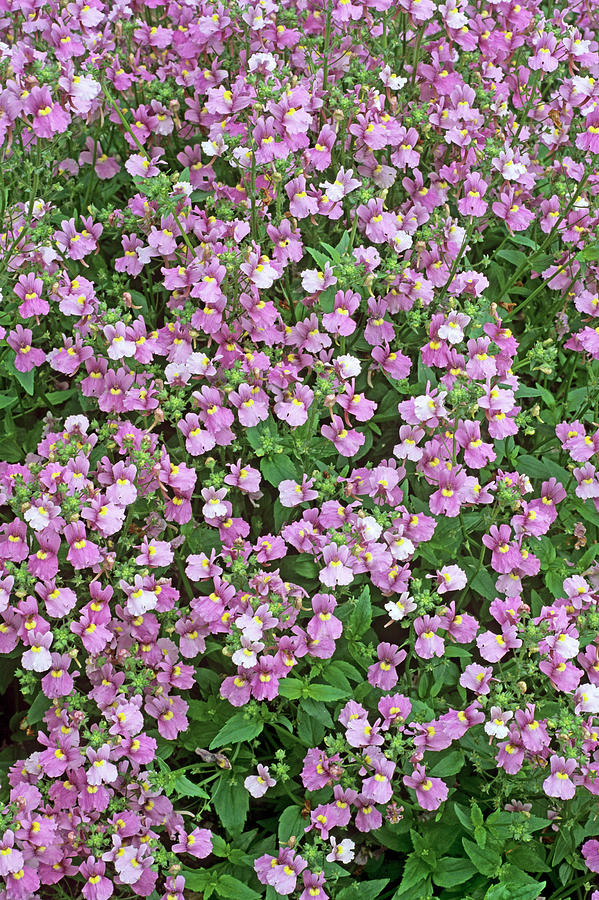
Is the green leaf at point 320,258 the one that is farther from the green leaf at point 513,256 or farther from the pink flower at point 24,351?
the pink flower at point 24,351

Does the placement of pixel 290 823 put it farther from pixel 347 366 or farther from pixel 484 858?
pixel 347 366

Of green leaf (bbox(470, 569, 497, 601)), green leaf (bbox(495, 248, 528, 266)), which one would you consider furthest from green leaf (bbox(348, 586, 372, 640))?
green leaf (bbox(495, 248, 528, 266))

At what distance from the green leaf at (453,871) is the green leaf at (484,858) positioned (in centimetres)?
4

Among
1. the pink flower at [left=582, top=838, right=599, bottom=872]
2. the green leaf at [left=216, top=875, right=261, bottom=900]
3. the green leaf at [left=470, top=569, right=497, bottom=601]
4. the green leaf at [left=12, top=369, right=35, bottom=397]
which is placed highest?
the green leaf at [left=12, top=369, right=35, bottom=397]

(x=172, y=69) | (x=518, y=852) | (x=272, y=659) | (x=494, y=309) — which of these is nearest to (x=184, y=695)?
(x=272, y=659)

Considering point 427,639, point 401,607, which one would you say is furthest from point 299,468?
point 427,639

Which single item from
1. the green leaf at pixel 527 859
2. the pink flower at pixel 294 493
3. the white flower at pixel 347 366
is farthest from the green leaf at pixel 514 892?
the white flower at pixel 347 366

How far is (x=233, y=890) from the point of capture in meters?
3.86

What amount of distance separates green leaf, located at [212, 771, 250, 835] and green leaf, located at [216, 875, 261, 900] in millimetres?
186

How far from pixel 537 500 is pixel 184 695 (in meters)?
1.86

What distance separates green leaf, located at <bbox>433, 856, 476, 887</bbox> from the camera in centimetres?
386

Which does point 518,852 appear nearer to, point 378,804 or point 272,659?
point 378,804

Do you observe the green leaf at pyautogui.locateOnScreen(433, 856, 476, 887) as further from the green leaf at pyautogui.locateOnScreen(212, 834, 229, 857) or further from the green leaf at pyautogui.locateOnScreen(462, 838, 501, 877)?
the green leaf at pyautogui.locateOnScreen(212, 834, 229, 857)

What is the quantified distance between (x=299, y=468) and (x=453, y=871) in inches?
72.0
